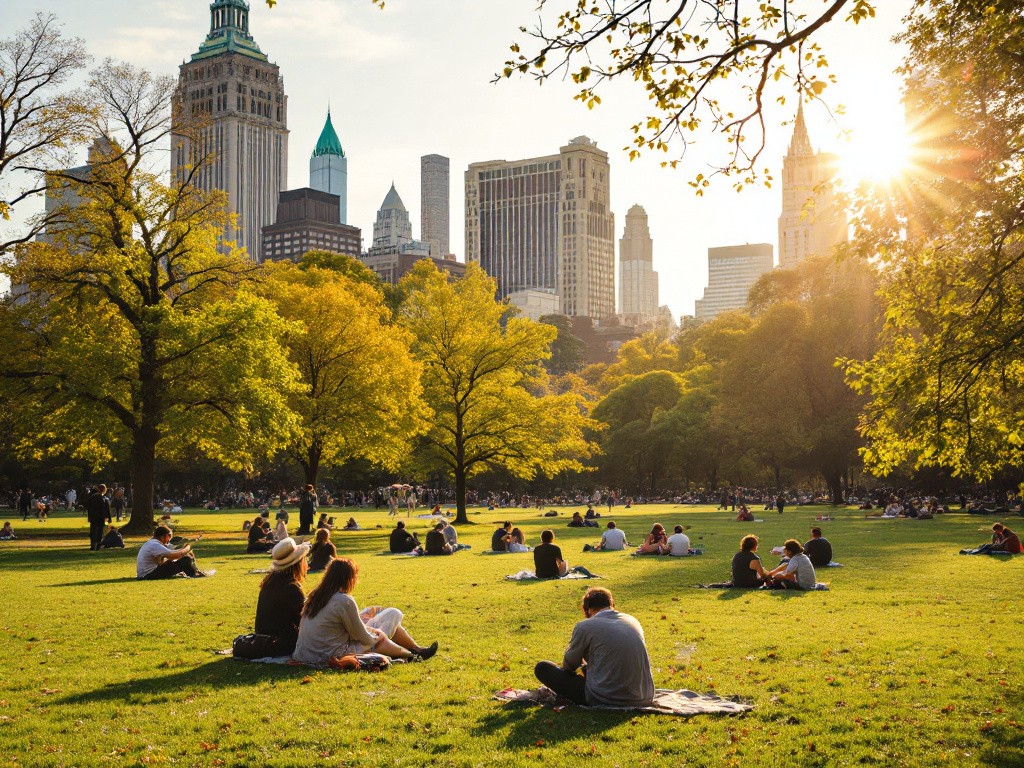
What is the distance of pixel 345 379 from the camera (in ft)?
120

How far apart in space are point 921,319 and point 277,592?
1043 centimetres

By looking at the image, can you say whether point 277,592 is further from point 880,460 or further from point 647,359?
point 647,359

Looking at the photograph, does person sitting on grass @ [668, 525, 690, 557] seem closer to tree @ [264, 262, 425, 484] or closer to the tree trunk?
tree @ [264, 262, 425, 484]

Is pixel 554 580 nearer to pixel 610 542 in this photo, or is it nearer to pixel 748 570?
pixel 748 570

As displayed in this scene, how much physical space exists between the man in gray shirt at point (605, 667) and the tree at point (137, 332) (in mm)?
22384

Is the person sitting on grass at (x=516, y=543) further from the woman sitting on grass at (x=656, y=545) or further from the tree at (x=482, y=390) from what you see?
the tree at (x=482, y=390)

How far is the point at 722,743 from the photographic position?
7.33m

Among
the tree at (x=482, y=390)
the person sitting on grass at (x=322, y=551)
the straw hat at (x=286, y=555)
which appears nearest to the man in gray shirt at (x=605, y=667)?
the straw hat at (x=286, y=555)

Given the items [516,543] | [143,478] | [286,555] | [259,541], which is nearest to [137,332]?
[143,478]

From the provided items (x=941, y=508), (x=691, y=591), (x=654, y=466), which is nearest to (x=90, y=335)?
(x=691, y=591)

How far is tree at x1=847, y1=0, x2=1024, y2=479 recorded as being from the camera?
1220cm

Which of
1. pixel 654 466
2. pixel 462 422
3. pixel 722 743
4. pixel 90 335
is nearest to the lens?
pixel 722 743

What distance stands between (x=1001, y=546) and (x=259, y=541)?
18.8 meters

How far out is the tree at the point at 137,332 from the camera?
2942cm
